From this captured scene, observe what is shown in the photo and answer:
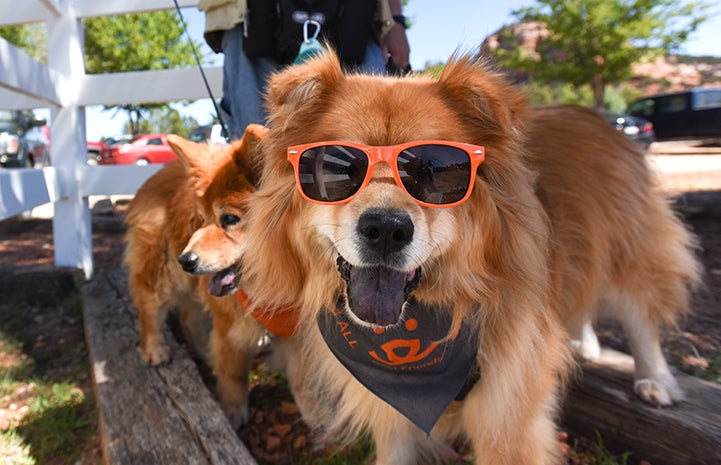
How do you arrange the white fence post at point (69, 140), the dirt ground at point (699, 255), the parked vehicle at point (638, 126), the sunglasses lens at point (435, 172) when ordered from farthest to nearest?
the parked vehicle at point (638, 126) → the white fence post at point (69, 140) → the dirt ground at point (699, 255) → the sunglasses lens at point (435, 172)

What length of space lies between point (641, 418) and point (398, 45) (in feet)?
7.52

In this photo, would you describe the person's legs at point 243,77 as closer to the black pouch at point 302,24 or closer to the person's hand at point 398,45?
the black pouch at point 302,24

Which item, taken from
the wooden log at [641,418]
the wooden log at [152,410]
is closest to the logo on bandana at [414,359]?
the wooden log at [152,410]

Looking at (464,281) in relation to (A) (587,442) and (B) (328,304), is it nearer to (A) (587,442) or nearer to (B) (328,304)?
(B) (328,304)

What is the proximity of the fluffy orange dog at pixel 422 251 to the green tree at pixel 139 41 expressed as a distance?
23318mm

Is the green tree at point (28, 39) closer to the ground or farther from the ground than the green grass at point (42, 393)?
farther from the ground

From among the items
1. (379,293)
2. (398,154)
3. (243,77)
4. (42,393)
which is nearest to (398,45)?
(243,77)

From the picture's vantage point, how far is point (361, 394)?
229 cm

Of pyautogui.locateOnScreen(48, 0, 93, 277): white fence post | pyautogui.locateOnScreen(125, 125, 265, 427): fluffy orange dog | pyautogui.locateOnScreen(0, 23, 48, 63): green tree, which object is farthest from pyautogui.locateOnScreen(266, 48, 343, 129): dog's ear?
pyautogui.locateOnScreen(0, 23, 48, 63): green tree

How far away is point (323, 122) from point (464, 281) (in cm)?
77

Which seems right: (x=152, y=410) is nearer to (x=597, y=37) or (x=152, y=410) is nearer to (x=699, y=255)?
(x=699, y=255)

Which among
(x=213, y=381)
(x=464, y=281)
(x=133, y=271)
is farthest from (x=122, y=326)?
(x=464, y=281)

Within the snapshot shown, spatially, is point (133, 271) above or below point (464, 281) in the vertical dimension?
below

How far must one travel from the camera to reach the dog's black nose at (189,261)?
260 cm
